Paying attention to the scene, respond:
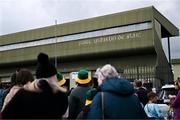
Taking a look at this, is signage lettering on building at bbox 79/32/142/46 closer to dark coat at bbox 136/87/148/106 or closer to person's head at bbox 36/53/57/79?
dark coat at bbox 136/87/148/106

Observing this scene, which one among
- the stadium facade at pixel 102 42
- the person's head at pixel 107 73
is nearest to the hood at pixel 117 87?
the person's head at pixel 107 73

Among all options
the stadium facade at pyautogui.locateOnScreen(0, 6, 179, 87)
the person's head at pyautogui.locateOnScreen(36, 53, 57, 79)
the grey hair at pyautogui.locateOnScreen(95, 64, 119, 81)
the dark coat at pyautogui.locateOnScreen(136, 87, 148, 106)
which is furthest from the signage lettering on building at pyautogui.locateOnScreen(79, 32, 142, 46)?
the person's head at pyautogui.locateOnScreen(36, 53, 57, 79)

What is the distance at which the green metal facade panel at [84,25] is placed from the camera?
49.3m

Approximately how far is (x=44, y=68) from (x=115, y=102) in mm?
867

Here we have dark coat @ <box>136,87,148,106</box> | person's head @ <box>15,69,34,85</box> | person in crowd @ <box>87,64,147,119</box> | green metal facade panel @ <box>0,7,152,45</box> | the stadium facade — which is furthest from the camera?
green metal facade panel @ <box>0,7,152,45</box>

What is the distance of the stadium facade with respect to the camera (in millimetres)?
48938

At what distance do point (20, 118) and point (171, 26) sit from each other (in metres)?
54.7

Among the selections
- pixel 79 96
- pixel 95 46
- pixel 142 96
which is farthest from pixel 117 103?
pixel 95 46

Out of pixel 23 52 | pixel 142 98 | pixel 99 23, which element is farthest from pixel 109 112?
pixel 23 52

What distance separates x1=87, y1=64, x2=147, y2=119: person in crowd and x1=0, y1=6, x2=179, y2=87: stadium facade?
35067 millimetres

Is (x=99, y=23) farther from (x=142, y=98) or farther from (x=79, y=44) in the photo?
(x=142, y=98)

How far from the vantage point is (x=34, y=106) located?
12.6 ft

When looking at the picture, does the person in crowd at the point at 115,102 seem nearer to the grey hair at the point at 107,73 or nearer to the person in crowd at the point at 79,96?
the grey hair at the point at 107,73

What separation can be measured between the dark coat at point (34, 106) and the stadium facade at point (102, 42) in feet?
117
